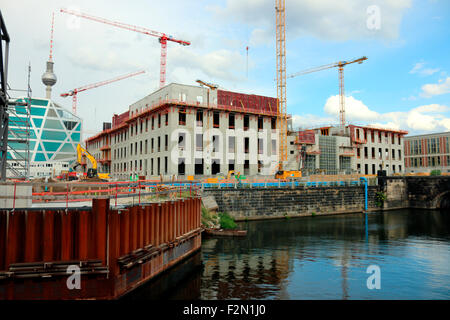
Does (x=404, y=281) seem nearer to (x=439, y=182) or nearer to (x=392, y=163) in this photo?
(x=439, y=182)

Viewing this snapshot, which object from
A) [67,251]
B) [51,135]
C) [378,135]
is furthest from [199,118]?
[51,135]

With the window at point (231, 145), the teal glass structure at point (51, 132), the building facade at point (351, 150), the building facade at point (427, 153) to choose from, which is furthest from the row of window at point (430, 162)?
the teal glass structure at point (51, 132)

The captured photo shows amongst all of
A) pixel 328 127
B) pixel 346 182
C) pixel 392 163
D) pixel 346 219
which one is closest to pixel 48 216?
pixel 346 219

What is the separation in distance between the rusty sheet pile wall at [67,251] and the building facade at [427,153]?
104 m

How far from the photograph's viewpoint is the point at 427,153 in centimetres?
10212

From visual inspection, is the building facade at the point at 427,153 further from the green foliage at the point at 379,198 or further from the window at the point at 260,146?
the window at the point at 260,146

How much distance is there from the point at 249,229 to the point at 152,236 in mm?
20423

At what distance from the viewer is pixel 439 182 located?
2272 inches

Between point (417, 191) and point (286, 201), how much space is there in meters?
32.2

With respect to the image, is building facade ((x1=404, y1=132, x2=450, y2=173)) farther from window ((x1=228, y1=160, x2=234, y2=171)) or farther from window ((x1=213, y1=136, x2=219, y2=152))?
window ((x1=213, y1=136, x2=219, y2=152))

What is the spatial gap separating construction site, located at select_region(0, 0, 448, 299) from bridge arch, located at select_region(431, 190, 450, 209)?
9897 millimetres

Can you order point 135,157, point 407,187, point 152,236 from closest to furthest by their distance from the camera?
point 152,236 → point 407,187 → point 135,157

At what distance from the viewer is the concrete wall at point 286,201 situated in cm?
4075

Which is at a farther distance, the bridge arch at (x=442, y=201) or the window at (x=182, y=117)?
the bridge arch at (x=442, y=201)
